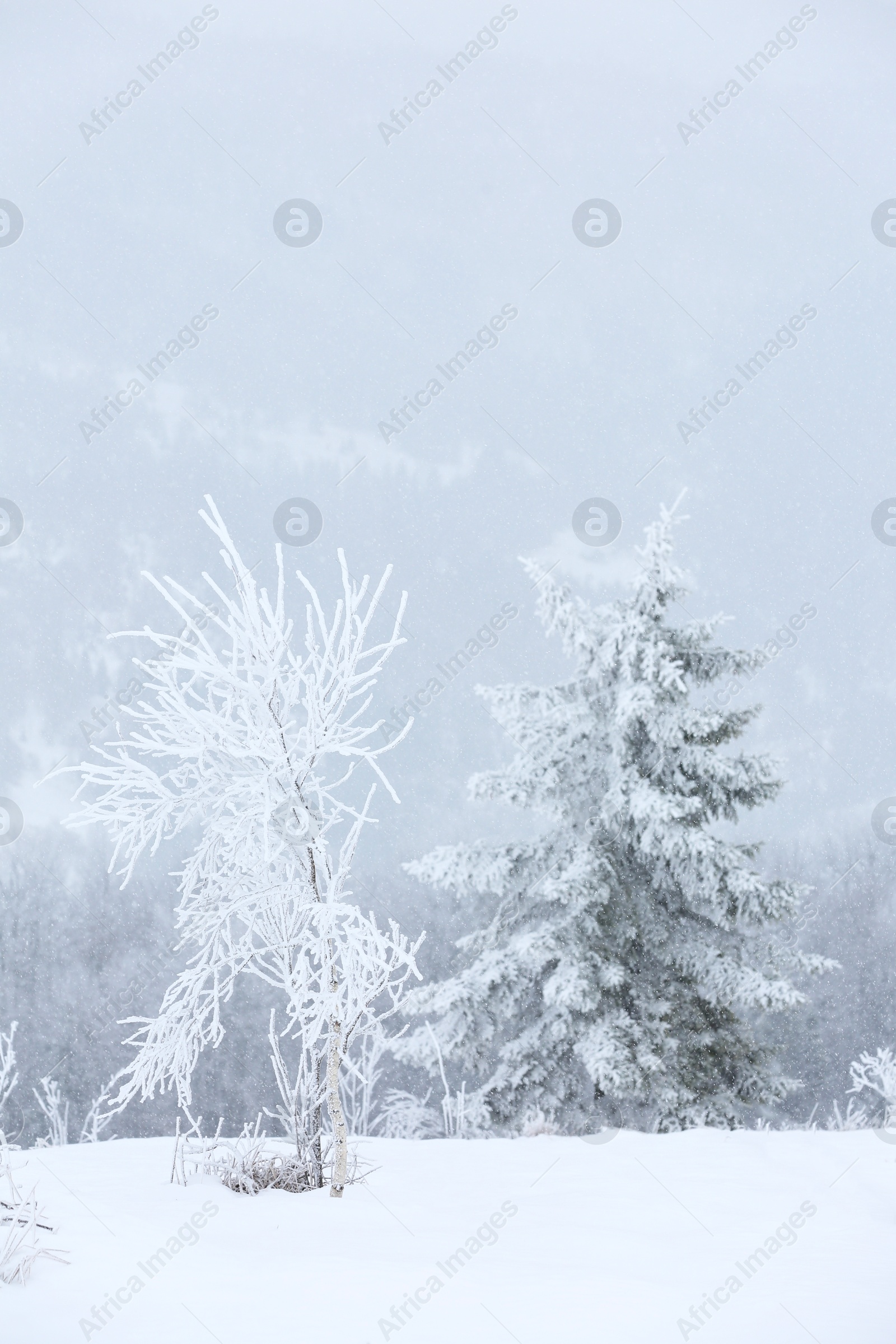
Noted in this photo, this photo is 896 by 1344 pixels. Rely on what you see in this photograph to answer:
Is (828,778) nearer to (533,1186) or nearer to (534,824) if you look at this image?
(534,824)

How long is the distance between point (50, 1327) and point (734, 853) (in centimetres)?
811
